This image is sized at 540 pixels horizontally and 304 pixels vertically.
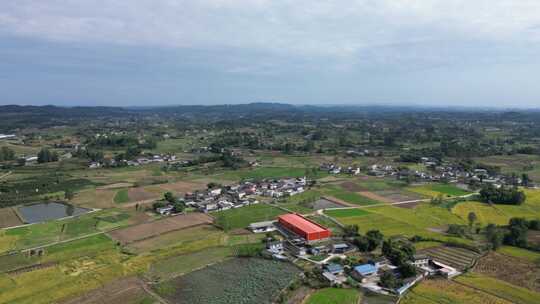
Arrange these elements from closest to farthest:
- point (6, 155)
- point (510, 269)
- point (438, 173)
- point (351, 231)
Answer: point (510, 269) → point (351, 231) → point (438, 173) → point (6, 155)

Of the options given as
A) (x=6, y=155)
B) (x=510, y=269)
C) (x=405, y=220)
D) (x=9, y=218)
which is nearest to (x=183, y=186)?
(x=9, y=218)

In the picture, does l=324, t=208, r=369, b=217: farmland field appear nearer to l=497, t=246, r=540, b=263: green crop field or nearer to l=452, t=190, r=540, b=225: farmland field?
l=452, t=190, r=540, b=225: farmland field

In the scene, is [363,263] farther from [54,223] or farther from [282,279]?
[54,223]

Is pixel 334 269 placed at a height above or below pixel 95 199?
above

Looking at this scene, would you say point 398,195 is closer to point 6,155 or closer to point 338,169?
point 338,169

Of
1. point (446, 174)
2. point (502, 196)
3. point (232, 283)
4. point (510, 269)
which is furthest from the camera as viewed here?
point (446, 174)

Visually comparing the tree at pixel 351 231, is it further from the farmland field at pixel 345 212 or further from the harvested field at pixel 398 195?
the harvested field at pixel 398 195
